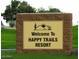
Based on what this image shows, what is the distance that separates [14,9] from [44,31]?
60.3 inches

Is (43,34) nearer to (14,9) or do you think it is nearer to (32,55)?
(32,55)

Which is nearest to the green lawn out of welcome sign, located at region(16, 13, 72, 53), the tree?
welcome sign, located at region(16, 13, 72, 53)

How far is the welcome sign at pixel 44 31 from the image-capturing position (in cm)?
599

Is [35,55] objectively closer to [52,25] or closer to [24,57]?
[24,57]

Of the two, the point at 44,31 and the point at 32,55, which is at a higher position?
the point at 44,31

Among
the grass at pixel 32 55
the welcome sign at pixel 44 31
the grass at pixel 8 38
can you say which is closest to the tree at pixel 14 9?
the grass at pixel 8 38

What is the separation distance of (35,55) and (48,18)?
855mm

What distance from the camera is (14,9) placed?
7.18m

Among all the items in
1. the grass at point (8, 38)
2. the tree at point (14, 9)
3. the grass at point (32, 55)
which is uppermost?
the tree at point (14, 9)

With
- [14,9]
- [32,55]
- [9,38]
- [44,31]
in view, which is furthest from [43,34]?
[14,9]

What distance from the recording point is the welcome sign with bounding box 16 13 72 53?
236 inches

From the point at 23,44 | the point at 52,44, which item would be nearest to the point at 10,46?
the point at 23,44

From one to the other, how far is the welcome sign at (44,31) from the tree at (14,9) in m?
0.46

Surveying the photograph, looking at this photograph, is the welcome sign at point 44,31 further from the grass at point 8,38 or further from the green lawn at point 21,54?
the grass at point 8,38
